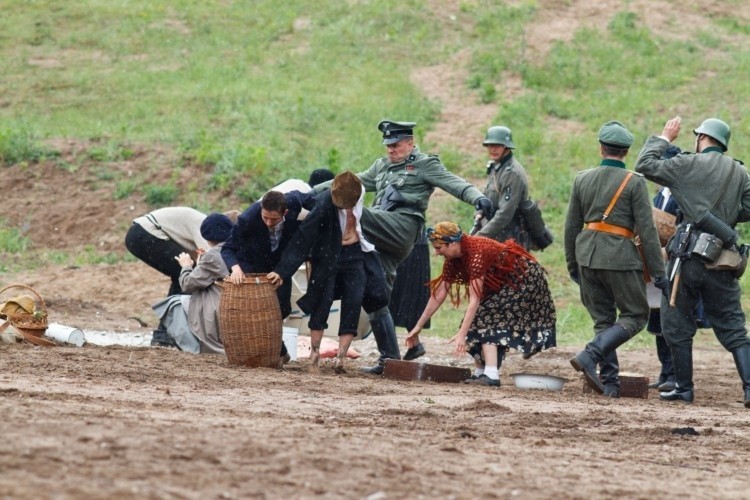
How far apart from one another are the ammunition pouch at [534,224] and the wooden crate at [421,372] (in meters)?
1.86

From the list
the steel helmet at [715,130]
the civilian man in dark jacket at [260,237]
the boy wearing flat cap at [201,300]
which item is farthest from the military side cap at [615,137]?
the boy wearing flat cap at [201,300]

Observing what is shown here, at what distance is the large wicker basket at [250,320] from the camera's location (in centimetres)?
989

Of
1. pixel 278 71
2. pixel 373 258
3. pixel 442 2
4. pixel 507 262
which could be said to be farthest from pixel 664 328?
pixel 442 2

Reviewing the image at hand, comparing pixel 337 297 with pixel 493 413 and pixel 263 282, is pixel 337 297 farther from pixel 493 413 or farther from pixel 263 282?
pixel 493 413

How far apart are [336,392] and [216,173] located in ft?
38.3

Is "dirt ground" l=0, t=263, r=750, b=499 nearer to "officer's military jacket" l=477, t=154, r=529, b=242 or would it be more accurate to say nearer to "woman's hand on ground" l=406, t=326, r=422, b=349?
"woman's hand on ground" l=406, t=326, r=422, b=349

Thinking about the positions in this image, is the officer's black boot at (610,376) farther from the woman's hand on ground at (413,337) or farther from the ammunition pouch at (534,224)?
the ammunition pouch at (534,224)

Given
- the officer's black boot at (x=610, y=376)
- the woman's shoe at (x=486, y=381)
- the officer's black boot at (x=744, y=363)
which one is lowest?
the woman's shoe at (x=486, y=381)

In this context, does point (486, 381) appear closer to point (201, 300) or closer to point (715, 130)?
point (715, 130)

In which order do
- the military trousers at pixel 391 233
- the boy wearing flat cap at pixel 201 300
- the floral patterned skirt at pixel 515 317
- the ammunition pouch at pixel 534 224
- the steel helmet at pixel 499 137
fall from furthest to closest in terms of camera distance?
the ammunition pouch at pixel 534 224, the steel helmet at pixel 499 137, the boy wearing flat cap at pixel 201 300, the military trousers at pixel 391 233, the floral patterned skirt at pixel 515 317

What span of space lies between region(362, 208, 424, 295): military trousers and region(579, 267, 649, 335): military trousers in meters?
1.54

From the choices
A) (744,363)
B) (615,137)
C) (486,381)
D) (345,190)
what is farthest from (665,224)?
(345,190)

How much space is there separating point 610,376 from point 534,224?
2.12 metres

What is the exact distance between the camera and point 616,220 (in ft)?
31.3
